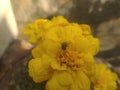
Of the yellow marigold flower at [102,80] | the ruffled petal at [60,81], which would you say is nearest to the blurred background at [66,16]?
the yellow marigold flower at [102,80]

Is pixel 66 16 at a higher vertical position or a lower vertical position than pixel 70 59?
higher

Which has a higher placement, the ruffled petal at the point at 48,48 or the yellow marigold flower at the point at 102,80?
the ruffled petal at the point at 48,48

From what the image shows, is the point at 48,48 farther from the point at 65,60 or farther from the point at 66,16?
the point at 66,16

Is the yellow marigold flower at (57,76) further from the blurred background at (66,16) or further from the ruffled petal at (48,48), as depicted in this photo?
the blurred background at (66,16)

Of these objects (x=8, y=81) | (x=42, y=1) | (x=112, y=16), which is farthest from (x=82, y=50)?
(x=112, y=16)

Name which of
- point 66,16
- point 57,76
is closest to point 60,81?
point 57,76

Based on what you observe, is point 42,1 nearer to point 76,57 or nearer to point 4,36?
point 4,36

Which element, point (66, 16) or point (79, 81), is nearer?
point (79, 81)

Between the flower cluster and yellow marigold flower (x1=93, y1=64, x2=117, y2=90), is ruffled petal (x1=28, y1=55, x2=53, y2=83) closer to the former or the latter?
the flower cluster
